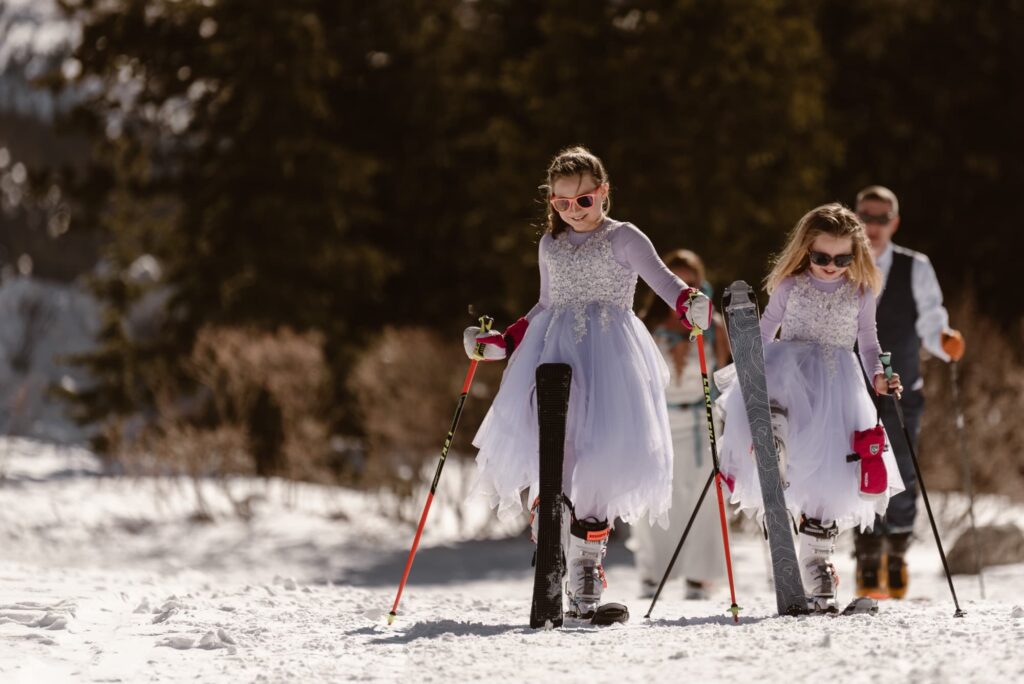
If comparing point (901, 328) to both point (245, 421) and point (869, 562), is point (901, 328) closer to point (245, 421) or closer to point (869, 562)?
point (869, 562)

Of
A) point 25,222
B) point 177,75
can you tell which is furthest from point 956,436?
point 25,222

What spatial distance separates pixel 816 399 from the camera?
4.93 meters

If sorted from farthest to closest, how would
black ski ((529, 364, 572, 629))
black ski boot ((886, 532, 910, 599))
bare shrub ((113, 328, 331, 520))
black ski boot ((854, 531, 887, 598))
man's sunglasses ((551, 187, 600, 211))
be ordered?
bare shrub ((113, 328, 331, 520)), black ski boot ((886, 532, 910, 599)), black ski boot ((854, 531, 887, 598)), man's sunglasses ((551, 187, 600, 211)), black ski ((529, 364, 572, 629))

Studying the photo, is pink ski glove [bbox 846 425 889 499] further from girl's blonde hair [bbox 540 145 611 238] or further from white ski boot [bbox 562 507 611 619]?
girl's blonde hair [bbox 540 145 611 238]

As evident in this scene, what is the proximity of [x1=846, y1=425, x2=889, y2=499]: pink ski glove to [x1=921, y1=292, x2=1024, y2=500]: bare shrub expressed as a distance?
21.5 ft

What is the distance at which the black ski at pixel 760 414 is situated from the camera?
465cm

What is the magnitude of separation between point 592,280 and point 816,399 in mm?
1004

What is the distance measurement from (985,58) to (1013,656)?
15.0 meters

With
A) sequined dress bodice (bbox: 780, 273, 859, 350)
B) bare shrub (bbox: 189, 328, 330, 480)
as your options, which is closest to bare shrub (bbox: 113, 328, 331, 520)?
bare shrub (bbox: 189, 328, 330, 480)

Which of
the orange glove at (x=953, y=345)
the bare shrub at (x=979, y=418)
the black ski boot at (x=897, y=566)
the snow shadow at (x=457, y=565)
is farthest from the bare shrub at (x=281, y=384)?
the orange glove at (x=953, y=345)

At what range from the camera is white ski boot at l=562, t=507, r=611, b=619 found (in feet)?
15.3

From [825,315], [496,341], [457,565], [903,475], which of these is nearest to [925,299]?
[903,475]

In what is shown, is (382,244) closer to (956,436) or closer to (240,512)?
(240,512)

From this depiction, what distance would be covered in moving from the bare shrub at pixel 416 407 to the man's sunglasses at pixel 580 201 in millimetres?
6969
